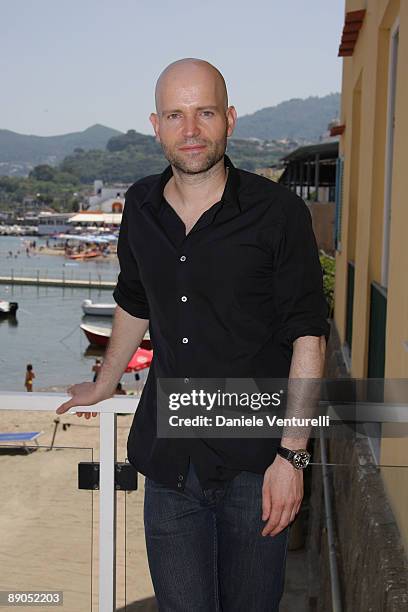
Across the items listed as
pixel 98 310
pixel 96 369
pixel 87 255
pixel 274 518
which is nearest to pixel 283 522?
pixel 274 518

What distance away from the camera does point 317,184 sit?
80.5 ft

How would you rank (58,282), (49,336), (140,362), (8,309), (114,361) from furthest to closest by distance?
1. (58,282)
2. (8,309)
3. (49,336)
4. (140,362)
5. (114,361)

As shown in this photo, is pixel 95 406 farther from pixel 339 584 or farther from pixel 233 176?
pixel 339 584

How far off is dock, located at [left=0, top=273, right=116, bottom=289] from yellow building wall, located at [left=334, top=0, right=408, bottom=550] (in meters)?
54.1

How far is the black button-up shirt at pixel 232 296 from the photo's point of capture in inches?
74.0

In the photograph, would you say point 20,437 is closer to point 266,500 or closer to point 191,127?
point 266,500

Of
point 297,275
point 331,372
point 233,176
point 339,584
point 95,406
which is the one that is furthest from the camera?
point 331,372

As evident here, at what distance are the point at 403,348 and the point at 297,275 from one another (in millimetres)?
1844

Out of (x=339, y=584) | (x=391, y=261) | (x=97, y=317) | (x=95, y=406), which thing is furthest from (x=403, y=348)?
(x=97, y=317)

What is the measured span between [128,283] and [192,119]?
51cm

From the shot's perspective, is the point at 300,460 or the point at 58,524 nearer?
the point at 300,460

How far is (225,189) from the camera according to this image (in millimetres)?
1963

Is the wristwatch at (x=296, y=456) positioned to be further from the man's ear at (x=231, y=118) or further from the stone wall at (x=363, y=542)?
the man's ear at (x=231, y=118)

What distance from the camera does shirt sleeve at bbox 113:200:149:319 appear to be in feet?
7.15
